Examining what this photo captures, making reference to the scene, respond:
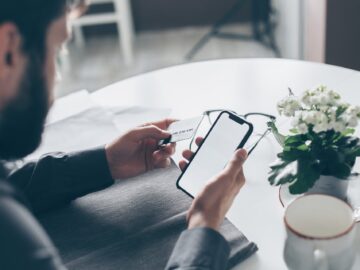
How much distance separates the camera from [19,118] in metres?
0.73

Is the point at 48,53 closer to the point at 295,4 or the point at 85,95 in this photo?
the point at 85,95

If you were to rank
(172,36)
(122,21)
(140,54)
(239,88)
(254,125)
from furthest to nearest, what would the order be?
(172,36) < (140,54) < (122,21) < (239,88) < (254,125)

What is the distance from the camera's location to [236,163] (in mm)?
777

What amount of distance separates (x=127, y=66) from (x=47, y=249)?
2319 mm

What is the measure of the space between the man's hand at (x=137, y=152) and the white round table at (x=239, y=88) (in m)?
0.15

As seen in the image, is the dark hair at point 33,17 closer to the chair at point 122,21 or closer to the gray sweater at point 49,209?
the gray sweater at point 49,209

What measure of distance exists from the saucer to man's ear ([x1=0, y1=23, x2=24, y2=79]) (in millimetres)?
431

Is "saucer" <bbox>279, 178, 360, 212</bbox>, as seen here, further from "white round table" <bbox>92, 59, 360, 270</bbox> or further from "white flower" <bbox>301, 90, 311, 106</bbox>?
"white flower" <bbox>301, 90, 311, 106</bbox>

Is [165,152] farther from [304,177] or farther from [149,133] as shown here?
[304,177]

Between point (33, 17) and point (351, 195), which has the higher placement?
point (33, 17)

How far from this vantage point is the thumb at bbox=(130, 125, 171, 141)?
958 mm

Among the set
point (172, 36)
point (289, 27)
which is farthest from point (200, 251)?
point (172, 36)

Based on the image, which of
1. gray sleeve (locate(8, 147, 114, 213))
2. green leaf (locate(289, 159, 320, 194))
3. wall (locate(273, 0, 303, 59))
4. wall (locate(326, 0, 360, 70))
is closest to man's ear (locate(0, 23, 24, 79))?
gray sleeve (locate(8, 147, 114, 213))

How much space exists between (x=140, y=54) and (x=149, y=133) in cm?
207
